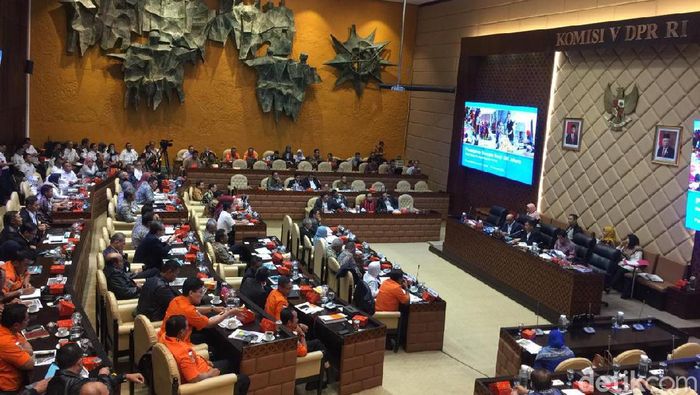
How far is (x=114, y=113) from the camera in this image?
679 inches

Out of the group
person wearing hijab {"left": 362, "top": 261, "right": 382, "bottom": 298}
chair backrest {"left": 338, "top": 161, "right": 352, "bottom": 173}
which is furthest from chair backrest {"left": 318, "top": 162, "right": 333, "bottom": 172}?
person wearing hijab {"left": 362, "top": 261, "right": 382, "bottom": 298}

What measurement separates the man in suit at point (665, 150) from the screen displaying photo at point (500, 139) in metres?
3.28

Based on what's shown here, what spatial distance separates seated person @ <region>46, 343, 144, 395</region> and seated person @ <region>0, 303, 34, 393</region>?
0.36 meters

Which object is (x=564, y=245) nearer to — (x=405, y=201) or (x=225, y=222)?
(x=405, y=201)

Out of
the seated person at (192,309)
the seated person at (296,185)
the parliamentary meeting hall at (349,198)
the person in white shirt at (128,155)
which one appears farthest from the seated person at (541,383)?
the person in white shirt at (128,155)

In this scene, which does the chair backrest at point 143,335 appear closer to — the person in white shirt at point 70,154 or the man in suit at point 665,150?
the man in suit at point 665,150

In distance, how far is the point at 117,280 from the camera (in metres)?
6.59

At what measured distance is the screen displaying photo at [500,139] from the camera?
44.0ft

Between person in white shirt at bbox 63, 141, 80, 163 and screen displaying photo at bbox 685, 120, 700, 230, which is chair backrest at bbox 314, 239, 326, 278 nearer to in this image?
screen displaying photo at bbox 685, 120, 700, 230

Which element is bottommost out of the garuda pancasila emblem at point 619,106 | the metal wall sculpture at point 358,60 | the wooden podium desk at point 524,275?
the wooden podium desk at point 524,275

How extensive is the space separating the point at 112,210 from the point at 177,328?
6.18 m

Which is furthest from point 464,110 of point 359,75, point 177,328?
point 177,328

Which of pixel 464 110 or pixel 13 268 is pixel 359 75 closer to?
pixel 464 110

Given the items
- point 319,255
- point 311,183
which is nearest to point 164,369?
point 319,255
